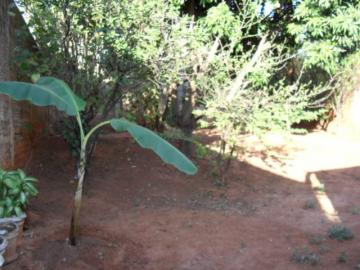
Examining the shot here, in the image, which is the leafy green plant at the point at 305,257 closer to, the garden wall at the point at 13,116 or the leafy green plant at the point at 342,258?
the leafy green plant at the point at 342,258

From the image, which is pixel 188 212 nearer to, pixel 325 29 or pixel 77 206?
pixel 77 206

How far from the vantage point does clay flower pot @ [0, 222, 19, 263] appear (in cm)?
482

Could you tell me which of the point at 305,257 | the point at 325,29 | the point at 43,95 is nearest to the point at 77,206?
the point at 43,95

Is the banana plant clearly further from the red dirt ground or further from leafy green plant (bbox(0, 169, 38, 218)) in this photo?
the red dirt ground

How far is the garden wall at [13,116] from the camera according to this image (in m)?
5.59

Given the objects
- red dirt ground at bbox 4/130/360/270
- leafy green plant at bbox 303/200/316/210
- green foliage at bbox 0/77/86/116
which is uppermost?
green foliage at bbox 0/77/86/116

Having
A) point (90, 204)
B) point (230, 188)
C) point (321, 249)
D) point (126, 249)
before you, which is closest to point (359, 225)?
point (321, 249)

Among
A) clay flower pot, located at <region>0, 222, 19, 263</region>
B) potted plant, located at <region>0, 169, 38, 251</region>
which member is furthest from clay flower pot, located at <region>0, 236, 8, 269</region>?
potted plant, located at <region>0, 169, 38, 251</region>

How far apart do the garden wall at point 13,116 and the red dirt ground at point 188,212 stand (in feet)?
1.43

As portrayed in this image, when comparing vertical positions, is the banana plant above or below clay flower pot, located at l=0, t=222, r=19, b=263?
above

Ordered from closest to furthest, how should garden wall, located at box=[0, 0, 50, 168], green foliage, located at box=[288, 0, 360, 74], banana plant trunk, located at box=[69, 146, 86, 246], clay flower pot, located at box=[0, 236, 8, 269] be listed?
clay flower pot, located at box=[0, 236, 8, 269] → banana plant trunk, located at box=[69, 146, 86, 246] → garden wall, located at box=[0, 0, 50, 168] → green foliage, located at box=[288, 0, 360, 74]

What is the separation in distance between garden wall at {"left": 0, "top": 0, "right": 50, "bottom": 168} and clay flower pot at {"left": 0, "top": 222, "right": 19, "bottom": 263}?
1009 millimetres

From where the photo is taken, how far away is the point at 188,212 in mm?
7461

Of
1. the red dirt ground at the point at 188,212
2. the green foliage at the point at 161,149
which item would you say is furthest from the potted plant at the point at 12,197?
the green foliage at the point at 161,149
